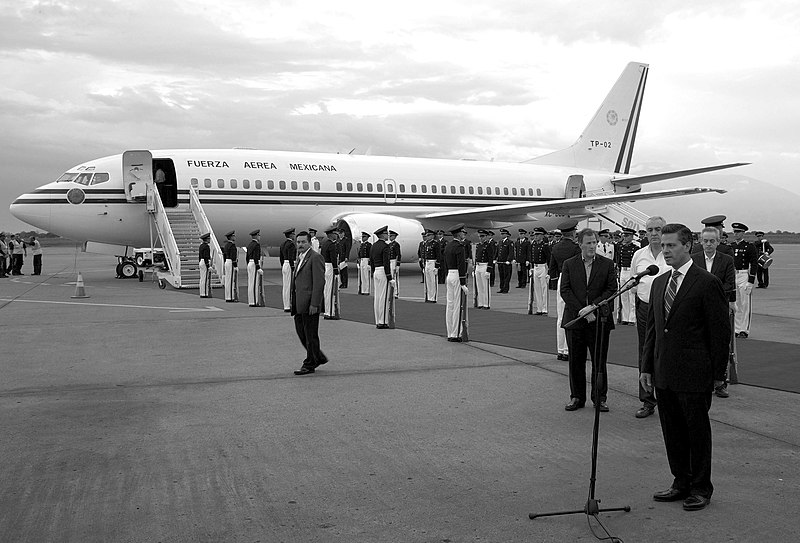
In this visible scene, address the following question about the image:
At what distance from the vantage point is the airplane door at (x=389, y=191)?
2605cm

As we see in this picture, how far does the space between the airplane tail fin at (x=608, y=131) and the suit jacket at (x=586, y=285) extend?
2595 cm

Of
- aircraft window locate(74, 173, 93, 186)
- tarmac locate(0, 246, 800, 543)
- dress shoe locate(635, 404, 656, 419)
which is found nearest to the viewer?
tarmac locate(0, 246, 800, 543)

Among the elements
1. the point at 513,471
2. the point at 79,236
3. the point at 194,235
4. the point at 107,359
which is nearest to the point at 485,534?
the point at 513,471

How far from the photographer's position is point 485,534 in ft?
13.4

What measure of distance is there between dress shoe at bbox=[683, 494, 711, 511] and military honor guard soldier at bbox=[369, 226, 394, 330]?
8.34 meters

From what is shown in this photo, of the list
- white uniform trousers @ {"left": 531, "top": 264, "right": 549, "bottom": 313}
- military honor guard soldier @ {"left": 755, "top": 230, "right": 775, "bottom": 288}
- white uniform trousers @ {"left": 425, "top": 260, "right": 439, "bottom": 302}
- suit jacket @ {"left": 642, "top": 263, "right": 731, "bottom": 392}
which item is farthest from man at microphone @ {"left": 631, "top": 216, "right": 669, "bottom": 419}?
military honor guard soldier @ {"left": 755, "top": 230, "right": 775, "bottom": 288}

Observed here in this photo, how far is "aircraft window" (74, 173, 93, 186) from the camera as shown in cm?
2164

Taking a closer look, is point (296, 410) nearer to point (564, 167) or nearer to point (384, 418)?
point (384, 418)

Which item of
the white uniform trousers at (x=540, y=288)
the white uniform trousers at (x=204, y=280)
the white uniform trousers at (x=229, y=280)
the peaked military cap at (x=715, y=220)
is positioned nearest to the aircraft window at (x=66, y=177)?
the white uniform trousers at (x=204, y=280)

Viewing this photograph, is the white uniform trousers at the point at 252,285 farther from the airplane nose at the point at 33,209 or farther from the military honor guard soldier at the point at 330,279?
the airplane nose at the point at 33,209

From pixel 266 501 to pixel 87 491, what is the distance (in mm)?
1147

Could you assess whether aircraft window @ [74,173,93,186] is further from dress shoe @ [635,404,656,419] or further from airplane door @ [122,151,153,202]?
dress shoe @ [635,404,656,419]

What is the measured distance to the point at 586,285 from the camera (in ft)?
23.9

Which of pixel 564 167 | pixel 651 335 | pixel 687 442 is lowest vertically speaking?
pixel 687 442
